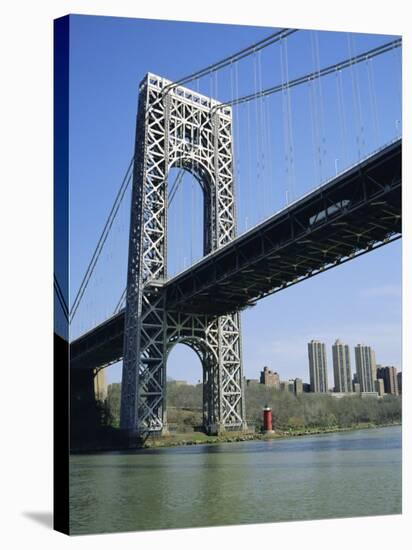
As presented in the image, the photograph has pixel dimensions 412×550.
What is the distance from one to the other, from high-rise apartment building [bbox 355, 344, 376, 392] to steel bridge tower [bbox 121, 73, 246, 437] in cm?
222

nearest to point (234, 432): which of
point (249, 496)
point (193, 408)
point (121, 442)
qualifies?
point (193, 408)

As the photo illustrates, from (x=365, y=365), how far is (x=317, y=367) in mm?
876

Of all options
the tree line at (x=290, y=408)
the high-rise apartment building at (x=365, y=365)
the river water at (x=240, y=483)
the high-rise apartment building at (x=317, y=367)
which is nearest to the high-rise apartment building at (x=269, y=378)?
the tree line at (x=290, y=408)

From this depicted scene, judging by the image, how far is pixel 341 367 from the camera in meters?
16.1

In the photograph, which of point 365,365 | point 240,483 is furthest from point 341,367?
point 240,483

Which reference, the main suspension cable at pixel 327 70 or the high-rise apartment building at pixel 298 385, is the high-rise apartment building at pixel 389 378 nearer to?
the high-rise apartment building at pixel 298 385

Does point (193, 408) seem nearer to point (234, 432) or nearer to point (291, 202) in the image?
point (234, 432)

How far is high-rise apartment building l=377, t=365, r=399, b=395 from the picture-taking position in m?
15.9

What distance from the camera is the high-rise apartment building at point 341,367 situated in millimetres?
15672

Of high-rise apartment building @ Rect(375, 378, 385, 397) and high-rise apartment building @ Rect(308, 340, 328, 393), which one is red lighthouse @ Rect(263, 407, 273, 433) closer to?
high-rise apartment building @ Rect(308, 340, 328, 393)

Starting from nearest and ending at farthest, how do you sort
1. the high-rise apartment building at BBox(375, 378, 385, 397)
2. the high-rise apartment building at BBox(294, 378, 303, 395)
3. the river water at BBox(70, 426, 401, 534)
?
1. the river water at BBox(70, 426, 401, 534)
2. the high-rise apartment building at BBox(294, 378, 303, 395)
3. the high-rise apartment building at BBox(375, 378, 385, 397)

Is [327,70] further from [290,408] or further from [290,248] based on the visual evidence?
[290,408]

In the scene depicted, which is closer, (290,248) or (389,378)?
(389,378)

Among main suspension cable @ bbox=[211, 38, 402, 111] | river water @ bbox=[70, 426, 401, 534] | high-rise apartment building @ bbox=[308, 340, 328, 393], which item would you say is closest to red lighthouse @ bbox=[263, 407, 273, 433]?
river water @ bbox=[70, 426, 401, 534]
